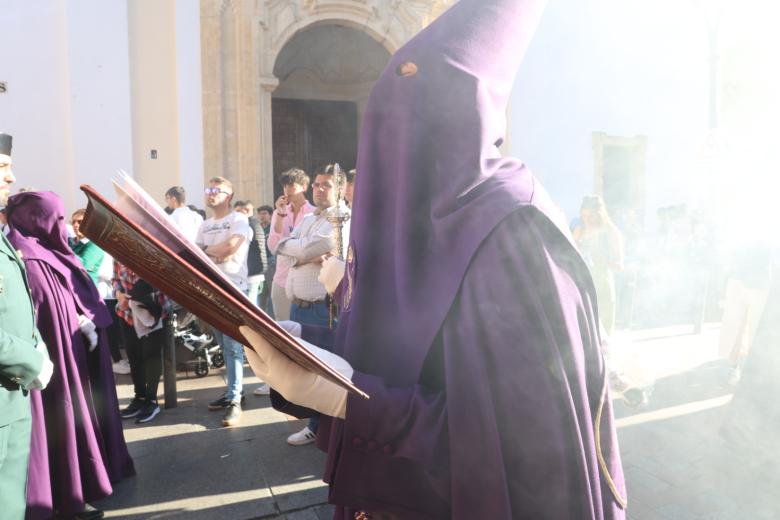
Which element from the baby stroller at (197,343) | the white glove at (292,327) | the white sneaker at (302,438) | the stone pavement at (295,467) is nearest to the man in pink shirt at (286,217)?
the stone pavement at (295,467)

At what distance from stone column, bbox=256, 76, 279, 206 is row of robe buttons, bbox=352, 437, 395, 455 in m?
9.60

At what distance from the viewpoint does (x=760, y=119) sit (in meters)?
9.32

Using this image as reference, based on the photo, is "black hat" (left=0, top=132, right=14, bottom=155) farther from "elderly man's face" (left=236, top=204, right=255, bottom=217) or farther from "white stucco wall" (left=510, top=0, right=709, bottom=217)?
"white stucco wall" (left=510, top=0, right=709, bottom=217)

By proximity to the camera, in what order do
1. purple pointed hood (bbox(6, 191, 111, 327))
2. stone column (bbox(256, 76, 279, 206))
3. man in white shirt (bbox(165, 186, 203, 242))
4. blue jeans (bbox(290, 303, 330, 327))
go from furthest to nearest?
stone column (bbox(256, 76, 279, 206))
man in white shirt (bbox(165, 186, 203, 242))
blue jeans (bbox(290, 303, 330, 327))
purple pointed hood (bbox(6, 191, 111, 327))

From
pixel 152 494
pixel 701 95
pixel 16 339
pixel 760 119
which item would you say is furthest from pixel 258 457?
pixel 701 95

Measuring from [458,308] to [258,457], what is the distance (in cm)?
312

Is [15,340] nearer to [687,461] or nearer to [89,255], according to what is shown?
[89,255]

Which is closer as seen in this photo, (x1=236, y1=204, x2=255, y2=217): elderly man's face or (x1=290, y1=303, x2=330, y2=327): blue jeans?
(x1=290, y1=303, x2=330, y2=327): blue jeans

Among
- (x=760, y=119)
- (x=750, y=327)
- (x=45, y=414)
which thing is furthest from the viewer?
(x=760, y=119)

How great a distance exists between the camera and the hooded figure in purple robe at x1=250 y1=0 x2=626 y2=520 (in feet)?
3.34

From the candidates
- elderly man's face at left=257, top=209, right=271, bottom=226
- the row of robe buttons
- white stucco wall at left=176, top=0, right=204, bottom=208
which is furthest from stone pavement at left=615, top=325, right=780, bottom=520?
white stucco wall at left=176, top=0, right=204, bottom=208

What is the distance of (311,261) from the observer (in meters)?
4.15

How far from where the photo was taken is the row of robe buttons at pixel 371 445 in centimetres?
109

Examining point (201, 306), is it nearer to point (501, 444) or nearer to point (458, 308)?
point (458, 308)
